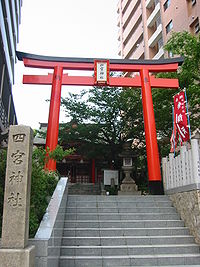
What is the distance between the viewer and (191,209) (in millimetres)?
5855

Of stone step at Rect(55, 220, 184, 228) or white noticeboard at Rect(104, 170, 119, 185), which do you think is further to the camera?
white noticeboard at Rect(104, 170, 119, 185)

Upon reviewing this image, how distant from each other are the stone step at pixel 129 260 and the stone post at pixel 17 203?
5.10 ft

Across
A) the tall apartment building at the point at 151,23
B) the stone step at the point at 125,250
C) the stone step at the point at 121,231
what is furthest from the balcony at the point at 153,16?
the stone step at the point at 125,250

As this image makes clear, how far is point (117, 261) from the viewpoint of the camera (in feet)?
16.0

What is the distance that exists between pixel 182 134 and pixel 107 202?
295 centimetres

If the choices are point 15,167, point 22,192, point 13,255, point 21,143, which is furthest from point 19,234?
point 21,143

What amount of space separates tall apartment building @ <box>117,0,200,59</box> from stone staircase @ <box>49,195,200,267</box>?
49.3 ft

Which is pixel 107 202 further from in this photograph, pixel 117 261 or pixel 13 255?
pixel 13 255

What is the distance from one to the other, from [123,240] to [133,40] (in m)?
29.5

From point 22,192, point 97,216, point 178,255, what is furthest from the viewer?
point 97,216

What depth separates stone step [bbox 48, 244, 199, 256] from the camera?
5121 millimetres

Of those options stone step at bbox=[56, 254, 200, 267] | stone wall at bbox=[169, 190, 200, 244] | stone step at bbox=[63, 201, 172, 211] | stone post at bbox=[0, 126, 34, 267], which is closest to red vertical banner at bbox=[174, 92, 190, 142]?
stone wall at bbox=[169, 190, 200, 244]

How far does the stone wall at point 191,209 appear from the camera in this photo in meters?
5.53

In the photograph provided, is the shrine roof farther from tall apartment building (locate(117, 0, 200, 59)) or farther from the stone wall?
tall apartment building (locate(117, 0, 200, 59))
